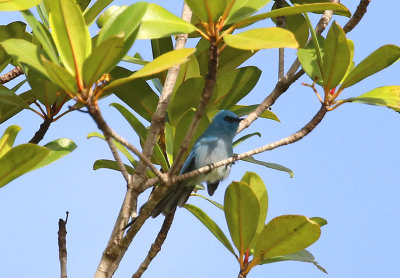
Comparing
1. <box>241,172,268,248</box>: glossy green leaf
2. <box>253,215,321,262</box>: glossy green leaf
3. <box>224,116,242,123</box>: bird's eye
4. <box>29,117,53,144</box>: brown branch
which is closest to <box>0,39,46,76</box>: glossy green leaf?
<box>29,117,53,144</box>: brown branch

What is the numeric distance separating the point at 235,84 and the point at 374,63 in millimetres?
931

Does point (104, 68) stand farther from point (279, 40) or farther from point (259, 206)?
point (259, 206)

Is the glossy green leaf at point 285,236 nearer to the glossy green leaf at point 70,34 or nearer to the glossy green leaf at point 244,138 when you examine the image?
the glossy green leaf at point 244,138

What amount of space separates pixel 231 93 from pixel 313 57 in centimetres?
65

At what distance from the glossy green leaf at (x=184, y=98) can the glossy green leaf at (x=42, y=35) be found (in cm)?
79

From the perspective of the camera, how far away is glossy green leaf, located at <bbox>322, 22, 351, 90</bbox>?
2.88 m

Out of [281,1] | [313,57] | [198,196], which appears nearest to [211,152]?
[198,196]

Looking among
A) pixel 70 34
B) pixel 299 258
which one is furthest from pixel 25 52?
pixel 299 258

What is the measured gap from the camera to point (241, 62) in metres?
3.81

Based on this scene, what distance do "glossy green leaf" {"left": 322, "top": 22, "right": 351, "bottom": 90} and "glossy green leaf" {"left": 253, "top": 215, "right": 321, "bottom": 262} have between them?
2.28ft

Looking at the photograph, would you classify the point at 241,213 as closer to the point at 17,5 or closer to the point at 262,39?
the point at 262,39

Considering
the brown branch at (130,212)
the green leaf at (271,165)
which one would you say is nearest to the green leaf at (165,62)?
the brown branch at (130,212)

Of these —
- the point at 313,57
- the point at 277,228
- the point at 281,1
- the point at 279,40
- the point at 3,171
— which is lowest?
the point at 277,228

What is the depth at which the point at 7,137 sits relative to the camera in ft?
10.1
